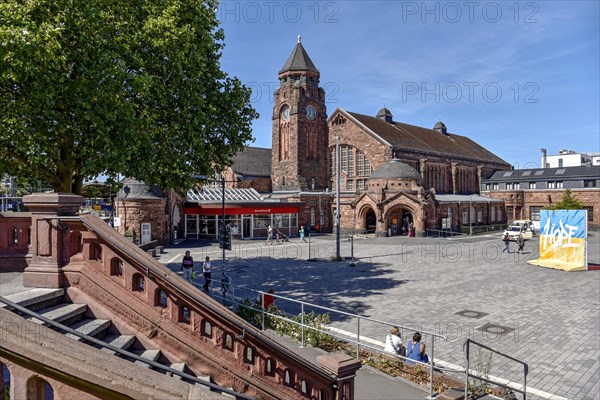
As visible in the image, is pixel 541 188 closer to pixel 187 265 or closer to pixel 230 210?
pixel 230 210

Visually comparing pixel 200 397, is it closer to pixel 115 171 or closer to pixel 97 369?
pixel 97 369

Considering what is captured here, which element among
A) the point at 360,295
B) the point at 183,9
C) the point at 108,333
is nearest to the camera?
the point at 108,333

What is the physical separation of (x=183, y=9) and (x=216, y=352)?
13121mm

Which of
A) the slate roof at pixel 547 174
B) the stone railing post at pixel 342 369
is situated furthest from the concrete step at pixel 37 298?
the slate roof at pixel 547 174

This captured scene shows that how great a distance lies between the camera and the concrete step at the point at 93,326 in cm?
494

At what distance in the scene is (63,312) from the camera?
5.16 m

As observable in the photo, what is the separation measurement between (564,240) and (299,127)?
3422cm

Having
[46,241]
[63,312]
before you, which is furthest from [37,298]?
[46,241]

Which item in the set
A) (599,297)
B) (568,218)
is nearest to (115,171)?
(599,297)

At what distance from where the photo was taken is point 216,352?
18.5 ft

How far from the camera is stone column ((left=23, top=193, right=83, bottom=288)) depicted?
5652 millimetres

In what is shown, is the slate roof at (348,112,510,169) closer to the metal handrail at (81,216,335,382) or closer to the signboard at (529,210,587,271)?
the signboard at (529,210,587,271)

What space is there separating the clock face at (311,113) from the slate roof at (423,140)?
16.8 feet

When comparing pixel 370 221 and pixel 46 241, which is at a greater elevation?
pixel 46 241
